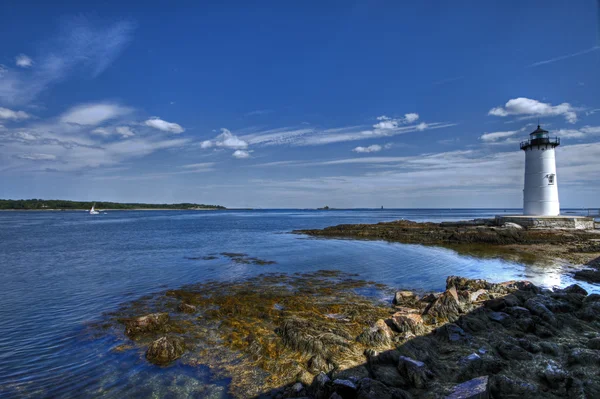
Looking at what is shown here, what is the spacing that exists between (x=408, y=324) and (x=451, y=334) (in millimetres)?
1149

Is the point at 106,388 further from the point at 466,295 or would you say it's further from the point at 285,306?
the point at 466,295

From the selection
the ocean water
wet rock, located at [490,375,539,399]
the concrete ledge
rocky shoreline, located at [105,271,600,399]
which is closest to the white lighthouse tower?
the concrete ledge

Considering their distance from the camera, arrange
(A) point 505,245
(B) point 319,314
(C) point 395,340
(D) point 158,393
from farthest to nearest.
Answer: (A) point 505,245
(B) point 319,314
(C) point 395,340
(D) point 158,393

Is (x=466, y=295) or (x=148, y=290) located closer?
(x=466, y=295)

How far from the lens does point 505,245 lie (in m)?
29.6

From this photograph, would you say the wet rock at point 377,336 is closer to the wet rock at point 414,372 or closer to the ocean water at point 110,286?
the wet rock at point 414,372

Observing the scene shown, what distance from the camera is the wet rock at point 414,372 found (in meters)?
6.23

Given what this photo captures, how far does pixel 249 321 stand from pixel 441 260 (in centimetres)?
1734

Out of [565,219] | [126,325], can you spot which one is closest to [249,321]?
[126,325]

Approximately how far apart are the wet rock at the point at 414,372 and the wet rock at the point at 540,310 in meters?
5.50

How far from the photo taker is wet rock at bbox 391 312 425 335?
8791mm

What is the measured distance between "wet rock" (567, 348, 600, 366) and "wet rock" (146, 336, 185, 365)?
30.1 ft

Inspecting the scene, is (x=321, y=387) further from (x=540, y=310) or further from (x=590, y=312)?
(x=590, y=312)

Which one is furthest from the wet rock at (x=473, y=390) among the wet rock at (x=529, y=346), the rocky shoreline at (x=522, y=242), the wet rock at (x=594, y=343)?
the rocky shoreline at (x=522, y=242)
